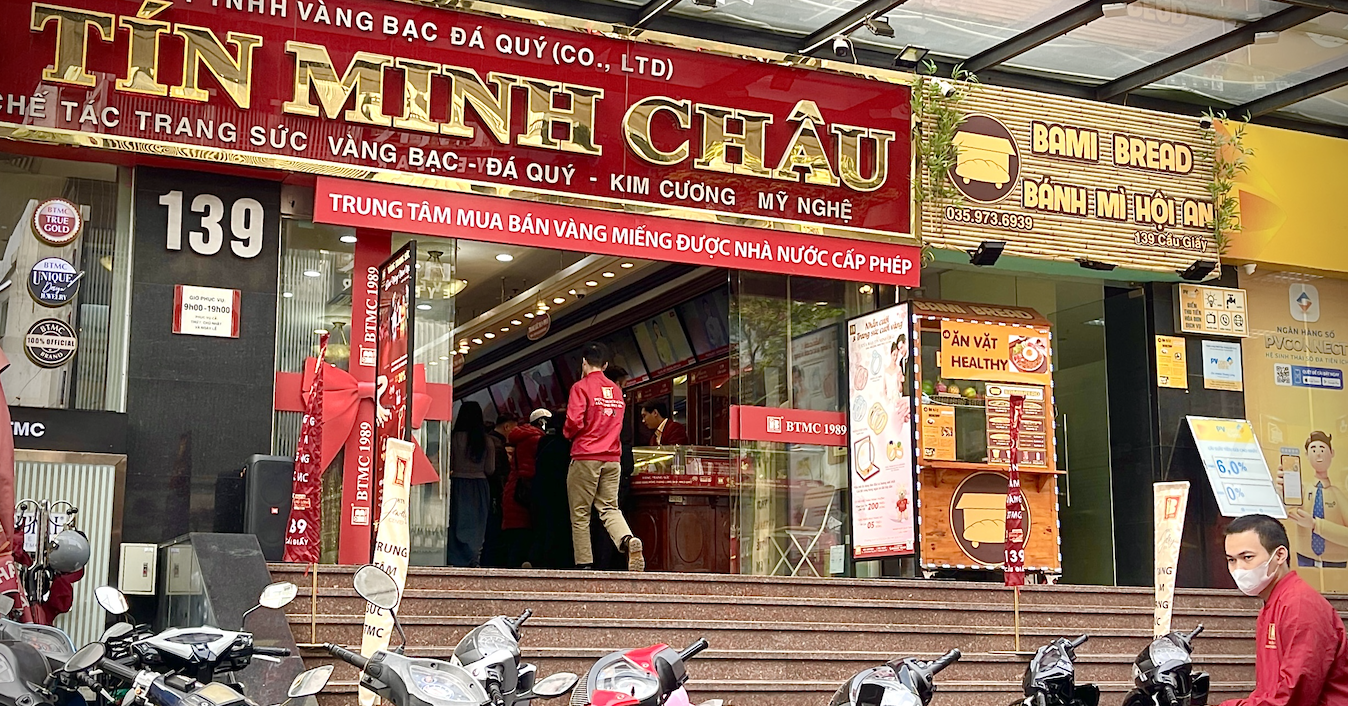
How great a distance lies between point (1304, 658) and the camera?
5.34 m

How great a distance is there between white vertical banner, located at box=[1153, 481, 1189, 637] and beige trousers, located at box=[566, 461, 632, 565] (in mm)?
4368

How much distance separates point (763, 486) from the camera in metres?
12.3

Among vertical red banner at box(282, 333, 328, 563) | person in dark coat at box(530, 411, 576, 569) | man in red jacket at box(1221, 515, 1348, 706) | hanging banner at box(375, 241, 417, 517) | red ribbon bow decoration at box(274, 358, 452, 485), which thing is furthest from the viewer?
person in dark coat at box(530, 411, 576, 569)

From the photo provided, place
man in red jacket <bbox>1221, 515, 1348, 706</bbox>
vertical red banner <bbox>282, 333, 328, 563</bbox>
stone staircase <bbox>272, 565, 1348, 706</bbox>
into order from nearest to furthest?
man in red jacket <bbox>1221, 515, 1348, 706</bbox> → stone staircase <bbox>272, 565, 1348, 706</bbox> → vertical red banner <bbox>282, 333, 328, 563</bbox>

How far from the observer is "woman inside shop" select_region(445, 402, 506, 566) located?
40.8 feet

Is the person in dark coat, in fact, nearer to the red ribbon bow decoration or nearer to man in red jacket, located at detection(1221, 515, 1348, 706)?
the red ribbon bow decoration

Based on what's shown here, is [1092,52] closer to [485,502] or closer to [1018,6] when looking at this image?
[1018,6]

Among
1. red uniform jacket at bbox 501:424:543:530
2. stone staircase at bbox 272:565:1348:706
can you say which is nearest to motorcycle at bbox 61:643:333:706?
stone staircase at bbox 272:565:1348:706

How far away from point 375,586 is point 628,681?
0.88 metres

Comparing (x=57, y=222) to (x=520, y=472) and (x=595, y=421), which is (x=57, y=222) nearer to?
(x=595, y=421)

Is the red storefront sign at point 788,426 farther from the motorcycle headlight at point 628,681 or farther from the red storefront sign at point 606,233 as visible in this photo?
the motorcycle headlight at point 628,681

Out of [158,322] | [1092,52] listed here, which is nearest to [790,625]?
[158,322]

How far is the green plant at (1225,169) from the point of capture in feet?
44.2

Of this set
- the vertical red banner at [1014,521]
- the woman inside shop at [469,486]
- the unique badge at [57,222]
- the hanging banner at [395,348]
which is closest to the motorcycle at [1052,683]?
the vertical red banner at [1014,521]
